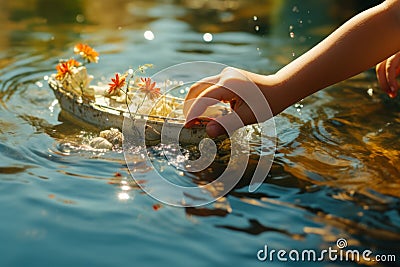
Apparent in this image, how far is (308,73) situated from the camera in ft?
5.18

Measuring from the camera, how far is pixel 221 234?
128cm

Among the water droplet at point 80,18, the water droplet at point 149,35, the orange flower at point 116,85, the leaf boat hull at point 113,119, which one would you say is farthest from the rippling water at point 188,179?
the water droplet at point 80,18

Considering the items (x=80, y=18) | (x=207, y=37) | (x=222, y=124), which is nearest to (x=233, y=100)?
(x=222, y=124)

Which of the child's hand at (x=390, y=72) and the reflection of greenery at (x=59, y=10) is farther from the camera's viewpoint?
the reflection of greenery at (x=59, y=10)

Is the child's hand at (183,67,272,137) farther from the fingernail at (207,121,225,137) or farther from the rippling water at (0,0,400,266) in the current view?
the rippling water at (0,0,400,266)

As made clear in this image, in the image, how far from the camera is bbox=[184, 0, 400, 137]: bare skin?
155 centimetres

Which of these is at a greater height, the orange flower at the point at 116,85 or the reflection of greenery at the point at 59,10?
the reflection of greenery at the point at 59,10

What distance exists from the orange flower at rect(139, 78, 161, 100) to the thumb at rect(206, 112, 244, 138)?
0.25m

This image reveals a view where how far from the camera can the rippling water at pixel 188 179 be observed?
1.22 meters

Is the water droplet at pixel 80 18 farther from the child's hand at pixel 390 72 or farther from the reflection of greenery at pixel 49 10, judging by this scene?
the child's hand at pixel 390 72

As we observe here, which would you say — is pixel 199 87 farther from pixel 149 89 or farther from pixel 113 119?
pixel 113 119

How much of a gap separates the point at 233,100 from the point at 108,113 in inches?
16.9

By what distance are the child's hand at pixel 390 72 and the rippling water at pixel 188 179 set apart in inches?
6.3

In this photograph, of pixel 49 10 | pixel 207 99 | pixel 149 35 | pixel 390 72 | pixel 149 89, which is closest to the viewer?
pixel 207 99
